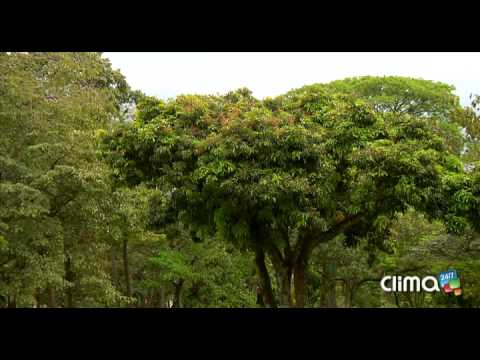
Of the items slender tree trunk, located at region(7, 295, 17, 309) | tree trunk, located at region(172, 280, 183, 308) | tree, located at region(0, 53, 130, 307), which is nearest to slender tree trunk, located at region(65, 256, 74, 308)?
tree, located at region(0, 53, 130, 307)

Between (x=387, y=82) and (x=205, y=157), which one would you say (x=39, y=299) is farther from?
(x=387, y=82)

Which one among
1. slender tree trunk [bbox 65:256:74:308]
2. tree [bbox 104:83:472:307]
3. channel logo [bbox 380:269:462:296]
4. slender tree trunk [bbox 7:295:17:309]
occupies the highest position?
tree [bbox 104:83:472:307]

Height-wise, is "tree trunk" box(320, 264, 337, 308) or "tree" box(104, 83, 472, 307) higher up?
"tree" box(104, 83, 472, 307)

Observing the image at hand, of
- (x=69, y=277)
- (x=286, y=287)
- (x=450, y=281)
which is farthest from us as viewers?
(x=69, y=277)

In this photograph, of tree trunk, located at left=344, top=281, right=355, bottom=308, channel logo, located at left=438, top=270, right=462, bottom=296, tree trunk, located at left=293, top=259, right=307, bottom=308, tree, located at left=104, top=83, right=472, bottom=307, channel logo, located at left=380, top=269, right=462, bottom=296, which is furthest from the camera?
tree trunk, located at left=344, top=281, right=355, bottom=308

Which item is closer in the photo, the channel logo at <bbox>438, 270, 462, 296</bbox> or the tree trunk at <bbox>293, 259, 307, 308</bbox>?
the channel logo at <bbox>438, 270, 462, 296</bbox>

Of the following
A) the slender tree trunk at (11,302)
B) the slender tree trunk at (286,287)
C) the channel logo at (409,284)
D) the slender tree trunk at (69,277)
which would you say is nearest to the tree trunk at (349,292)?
the slender tree trunk at (286,287)

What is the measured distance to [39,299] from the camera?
1584 cm

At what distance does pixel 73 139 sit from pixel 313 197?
15.6 ft

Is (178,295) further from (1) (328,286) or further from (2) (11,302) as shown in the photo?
(2) (11,302)

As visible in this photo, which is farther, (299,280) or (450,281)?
(450,281)

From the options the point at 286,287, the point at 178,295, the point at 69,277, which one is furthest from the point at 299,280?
the point at 178,295

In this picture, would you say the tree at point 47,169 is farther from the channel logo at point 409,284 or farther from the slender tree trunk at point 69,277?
the channel logo at point 409,284

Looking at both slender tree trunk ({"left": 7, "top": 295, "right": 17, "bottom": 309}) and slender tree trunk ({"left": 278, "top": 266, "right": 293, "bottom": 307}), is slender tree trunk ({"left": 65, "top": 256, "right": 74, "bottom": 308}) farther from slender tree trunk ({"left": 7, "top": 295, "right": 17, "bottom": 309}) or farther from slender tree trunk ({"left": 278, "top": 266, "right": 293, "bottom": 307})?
slender tree trunk ({"left": 278, "top": 266, "right": 293, "bottom": 307})
